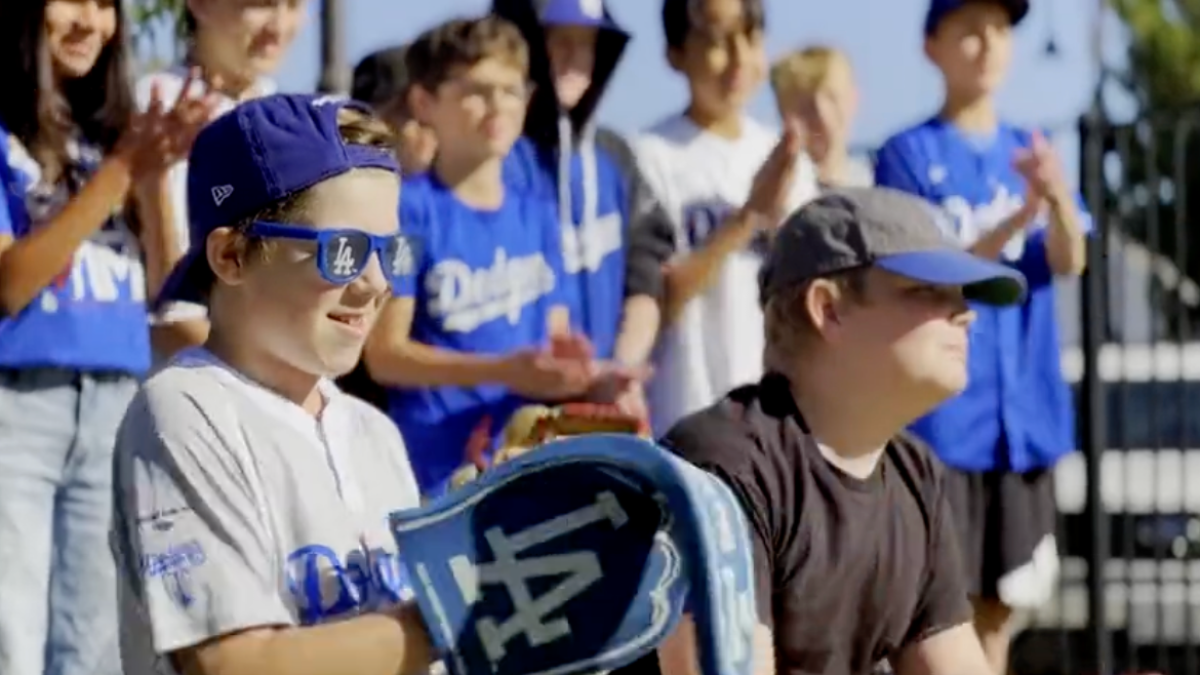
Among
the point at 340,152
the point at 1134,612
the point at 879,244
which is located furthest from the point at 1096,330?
the point at 340,152

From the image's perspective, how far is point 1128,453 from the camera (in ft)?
31.4

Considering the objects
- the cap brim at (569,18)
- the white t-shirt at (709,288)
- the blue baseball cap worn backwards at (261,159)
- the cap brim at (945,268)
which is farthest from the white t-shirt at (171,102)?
the blue baseball cap worn backwards at (261,159)

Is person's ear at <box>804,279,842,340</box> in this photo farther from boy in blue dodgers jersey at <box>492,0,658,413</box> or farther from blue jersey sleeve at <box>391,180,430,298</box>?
boy in blue dodgers jersey at <box>492,0,658,413</box>

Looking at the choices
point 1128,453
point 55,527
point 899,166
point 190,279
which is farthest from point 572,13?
point 1128,453

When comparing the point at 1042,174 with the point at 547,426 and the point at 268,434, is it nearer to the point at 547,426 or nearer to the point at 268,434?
the point at 547,426

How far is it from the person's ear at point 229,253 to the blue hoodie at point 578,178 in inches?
106

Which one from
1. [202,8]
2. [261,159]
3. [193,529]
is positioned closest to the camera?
[193,529]

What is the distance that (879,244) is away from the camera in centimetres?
432

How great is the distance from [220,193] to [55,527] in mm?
1689

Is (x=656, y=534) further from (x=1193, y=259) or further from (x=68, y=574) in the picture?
(x=1193, y=259)

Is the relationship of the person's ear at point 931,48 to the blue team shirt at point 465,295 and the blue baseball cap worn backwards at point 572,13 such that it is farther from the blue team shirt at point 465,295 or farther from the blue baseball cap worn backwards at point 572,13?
the blue team shirt at point 465,295

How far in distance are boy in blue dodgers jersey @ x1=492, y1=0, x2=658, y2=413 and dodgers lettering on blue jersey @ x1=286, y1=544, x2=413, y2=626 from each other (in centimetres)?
277

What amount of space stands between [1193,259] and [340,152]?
594 inches

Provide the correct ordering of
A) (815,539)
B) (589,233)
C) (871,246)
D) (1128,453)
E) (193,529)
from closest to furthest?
(193,529)
(815,539)
(871,246)
(589,233)
(1128,453)
